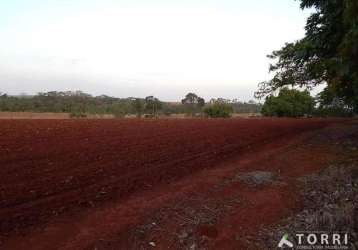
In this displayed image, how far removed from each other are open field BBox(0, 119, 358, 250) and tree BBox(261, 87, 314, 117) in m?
47.8

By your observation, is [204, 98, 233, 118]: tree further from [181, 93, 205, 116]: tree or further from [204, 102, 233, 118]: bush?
[181, 93, 205, 116]: tree

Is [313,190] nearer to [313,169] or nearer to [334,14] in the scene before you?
[313,169]

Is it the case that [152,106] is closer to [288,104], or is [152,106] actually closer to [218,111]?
[218,111]

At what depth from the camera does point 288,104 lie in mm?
59062

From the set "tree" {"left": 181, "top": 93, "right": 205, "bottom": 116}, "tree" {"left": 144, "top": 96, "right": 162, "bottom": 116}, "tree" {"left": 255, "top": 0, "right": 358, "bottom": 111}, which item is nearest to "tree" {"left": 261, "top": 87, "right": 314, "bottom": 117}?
"tree" {"left": 144, "top": 96, "right": 162, "bottom": 116}

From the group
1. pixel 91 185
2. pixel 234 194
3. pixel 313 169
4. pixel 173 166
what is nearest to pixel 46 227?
pixel 91 185

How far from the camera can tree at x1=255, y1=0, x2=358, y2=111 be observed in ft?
29.2

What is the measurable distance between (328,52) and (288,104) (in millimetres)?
47125

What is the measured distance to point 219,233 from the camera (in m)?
5.34

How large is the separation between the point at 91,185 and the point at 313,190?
16.8 feet

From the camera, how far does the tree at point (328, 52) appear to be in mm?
8909

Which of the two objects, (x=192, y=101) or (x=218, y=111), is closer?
(x=218, y=111)

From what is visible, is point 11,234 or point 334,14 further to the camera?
point 334,14

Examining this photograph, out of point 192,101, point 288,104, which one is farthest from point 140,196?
point 192,101
